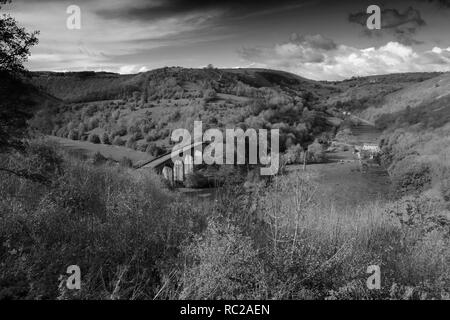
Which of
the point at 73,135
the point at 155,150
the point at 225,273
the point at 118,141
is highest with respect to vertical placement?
the point at 73,135

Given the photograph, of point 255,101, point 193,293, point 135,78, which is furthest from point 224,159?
point 135,78

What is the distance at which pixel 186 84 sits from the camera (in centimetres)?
12044

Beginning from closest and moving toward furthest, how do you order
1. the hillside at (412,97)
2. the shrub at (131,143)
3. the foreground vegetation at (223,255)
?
the foreground vegetation at (223,255) < the shrub at (131,143) < the hillside at (412,97)

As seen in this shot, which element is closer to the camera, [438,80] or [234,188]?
[234,188]

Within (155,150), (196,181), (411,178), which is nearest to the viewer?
(196,181)

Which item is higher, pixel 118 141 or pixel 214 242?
pixel 118 141

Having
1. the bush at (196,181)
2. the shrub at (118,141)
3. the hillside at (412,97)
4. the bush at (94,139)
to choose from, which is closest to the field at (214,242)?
the bush at (196,181)

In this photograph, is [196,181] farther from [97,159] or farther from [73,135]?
[73,135]

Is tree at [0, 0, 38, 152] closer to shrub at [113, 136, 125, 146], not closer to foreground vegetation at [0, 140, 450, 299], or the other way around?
foreground vegetation at [0, 140, 450, 299]

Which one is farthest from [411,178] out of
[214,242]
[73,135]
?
[73,135]

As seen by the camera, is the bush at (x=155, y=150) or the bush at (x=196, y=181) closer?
the bush at (x=196, y=181)

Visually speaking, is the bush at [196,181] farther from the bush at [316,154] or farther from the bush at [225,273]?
the bush at [225,273]

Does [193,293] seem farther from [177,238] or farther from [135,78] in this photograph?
[135,78]

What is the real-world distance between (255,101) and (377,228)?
86774mm
